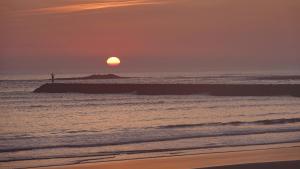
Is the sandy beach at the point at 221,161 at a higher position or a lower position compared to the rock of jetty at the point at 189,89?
lower

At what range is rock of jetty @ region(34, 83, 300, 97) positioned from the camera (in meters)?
58.4

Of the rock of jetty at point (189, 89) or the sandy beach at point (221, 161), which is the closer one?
the sandy beach at point (221, 161)

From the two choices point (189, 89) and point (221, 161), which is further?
point (189, 89)

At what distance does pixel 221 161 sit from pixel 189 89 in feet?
165

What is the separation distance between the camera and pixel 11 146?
722 inches

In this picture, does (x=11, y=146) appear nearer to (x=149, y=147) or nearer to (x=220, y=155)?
(x=149, y=147)

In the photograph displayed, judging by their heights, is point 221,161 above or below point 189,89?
below

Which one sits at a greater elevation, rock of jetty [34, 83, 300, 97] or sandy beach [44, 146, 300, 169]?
rock of jetty [34, 83, 300, 97]

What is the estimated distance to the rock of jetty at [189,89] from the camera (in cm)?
5838

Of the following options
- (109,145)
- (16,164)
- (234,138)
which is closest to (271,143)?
(234,138)

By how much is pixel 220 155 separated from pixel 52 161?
4.42 metres

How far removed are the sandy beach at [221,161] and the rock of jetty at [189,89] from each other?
134 feet

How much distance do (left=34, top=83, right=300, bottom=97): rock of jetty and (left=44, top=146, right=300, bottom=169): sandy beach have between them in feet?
134

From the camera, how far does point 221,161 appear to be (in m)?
13.7
